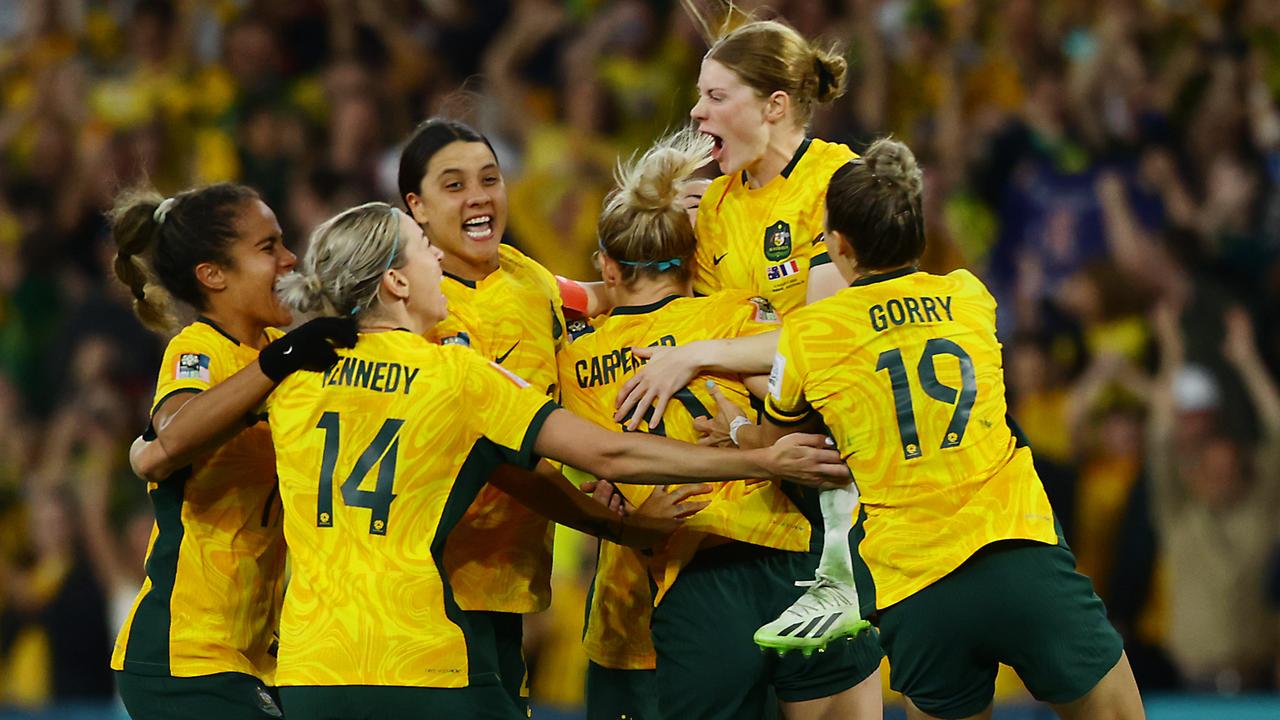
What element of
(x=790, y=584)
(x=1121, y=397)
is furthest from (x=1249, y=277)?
(x=790, y=584)

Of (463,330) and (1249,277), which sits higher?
(463,330)

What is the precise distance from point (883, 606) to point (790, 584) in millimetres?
559

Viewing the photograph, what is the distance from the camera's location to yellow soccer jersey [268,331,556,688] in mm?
4098

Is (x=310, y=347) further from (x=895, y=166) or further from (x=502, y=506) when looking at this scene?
(x=895, y=166)

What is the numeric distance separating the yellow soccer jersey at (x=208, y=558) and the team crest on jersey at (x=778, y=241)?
5.28 ft

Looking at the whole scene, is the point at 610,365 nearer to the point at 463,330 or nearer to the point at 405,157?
the point at 463,330

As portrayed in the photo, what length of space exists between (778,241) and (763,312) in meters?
0.23

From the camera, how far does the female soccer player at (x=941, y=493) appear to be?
4.32 m

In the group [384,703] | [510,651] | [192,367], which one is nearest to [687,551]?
[510,651]

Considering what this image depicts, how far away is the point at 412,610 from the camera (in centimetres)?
411

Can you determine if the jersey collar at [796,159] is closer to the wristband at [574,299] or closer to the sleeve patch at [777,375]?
the wristband at [574,299]

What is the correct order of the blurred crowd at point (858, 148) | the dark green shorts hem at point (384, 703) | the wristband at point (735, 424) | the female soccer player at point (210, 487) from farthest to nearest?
the blurred crowd at point (858, 148)
the wristband at point (735, 424)
the female soccer player at point (210, 487)
the dark green shorts hem at point (384, 703)

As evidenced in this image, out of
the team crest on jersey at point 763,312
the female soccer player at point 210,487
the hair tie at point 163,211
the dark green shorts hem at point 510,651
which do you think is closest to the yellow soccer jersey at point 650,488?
the team crest on jersey at point 763,312

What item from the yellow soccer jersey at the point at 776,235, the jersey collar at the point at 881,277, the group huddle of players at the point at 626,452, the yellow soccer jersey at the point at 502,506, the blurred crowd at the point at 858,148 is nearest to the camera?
the group huddle of players at the point at 626,452
